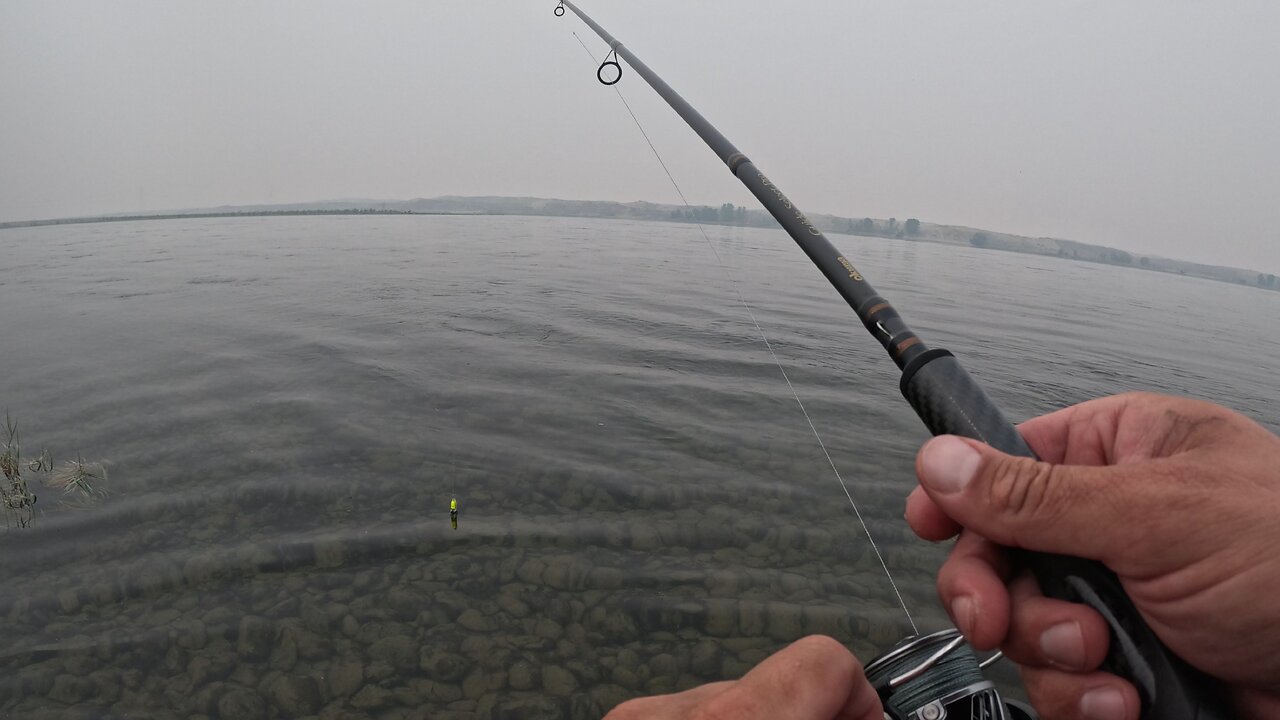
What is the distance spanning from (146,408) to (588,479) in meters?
6.29

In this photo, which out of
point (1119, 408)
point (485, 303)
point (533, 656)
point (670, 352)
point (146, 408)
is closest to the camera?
point (1119, 408)

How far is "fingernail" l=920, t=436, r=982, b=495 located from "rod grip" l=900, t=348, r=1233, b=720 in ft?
0.35

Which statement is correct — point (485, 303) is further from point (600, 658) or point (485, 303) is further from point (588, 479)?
point (600, 658)

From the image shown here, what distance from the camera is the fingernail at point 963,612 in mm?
1713

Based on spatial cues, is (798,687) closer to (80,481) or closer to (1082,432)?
(1082,432)

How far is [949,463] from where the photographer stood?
1590mm

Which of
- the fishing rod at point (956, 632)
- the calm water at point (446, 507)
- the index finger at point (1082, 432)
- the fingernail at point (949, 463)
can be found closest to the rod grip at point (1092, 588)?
the fishing rod at point (956, 632)

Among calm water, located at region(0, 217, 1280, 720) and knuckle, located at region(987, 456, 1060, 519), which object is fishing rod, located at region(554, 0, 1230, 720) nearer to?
knuckle, located at region(987, 456, 1060, 519)

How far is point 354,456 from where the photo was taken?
693 centimetres

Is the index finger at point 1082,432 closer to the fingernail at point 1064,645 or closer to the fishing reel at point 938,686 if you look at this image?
the fingernail at point 1064,645

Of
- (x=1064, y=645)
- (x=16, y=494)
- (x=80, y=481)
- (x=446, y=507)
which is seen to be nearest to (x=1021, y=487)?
(x=1064, y=645)

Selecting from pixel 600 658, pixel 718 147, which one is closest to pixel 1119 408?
pixel 718 147

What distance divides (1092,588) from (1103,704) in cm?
27

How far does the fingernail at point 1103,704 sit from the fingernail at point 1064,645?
6cm
